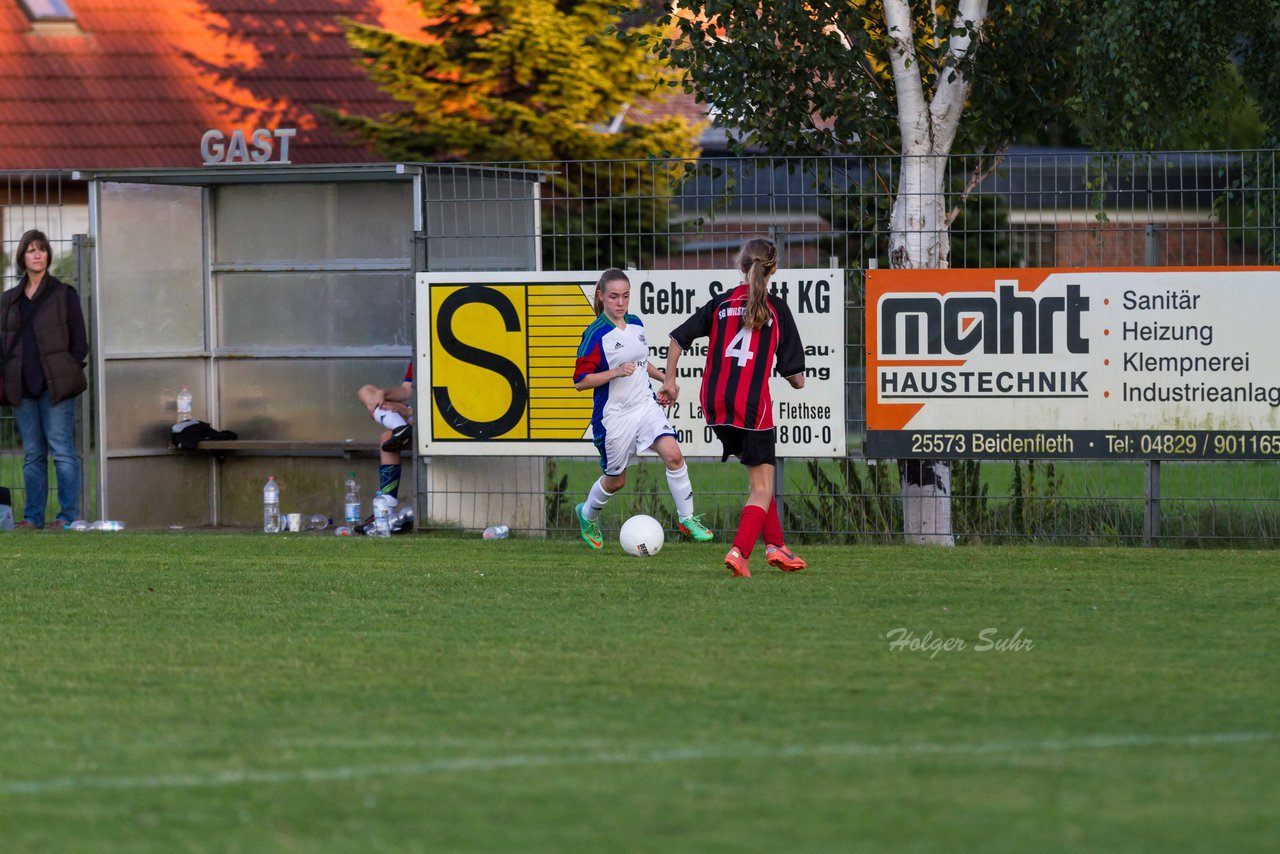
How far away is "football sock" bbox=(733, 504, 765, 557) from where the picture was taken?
376 inches

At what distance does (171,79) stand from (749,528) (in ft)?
49.3

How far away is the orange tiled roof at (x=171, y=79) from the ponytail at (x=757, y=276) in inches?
516

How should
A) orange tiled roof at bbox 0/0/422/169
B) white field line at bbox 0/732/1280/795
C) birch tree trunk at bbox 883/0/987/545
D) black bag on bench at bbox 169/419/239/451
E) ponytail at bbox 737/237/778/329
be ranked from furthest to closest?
1. orange tiled roof at bbox 0/0/422/169
2. black bag on bench at bbox 169/419/239/451
3. birch tree trunk at bbox 883/0/987/545
4. ponytail at bbox 737/237/778/329
5. white field line at bbox 0/732/1280/795

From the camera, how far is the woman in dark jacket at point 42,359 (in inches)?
512

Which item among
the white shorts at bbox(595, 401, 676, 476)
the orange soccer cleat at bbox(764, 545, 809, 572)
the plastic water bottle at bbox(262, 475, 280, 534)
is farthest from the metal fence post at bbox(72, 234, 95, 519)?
the orange soccer cleat at bbox(764, 545, 809, 572)

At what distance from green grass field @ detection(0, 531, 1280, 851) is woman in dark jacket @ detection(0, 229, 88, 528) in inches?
123

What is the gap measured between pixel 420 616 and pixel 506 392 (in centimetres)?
403

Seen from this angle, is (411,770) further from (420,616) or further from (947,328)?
(947,328)

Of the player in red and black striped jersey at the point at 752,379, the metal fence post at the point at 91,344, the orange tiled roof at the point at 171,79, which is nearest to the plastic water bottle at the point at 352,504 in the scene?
the metal fence post at the point at 91,344

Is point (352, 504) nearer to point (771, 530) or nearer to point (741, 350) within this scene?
point (771, 530)

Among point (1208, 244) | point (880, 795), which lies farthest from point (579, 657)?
point (1208, 244)

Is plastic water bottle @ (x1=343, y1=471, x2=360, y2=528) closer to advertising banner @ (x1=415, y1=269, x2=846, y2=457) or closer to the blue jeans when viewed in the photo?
advertising banner @ (x1=415, y1=269, x2=846, y2=457)

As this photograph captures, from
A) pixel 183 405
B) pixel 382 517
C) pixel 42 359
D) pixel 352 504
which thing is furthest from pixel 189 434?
pixel 382 517

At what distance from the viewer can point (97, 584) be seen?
9828mm
